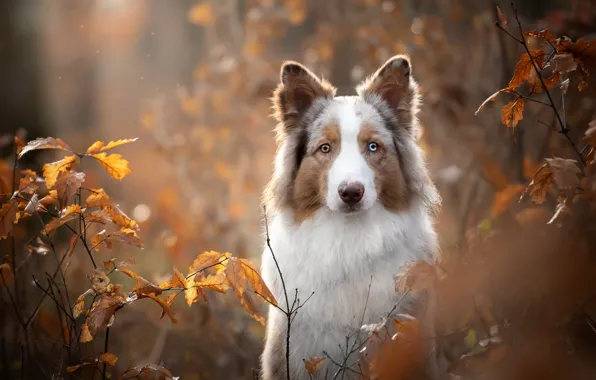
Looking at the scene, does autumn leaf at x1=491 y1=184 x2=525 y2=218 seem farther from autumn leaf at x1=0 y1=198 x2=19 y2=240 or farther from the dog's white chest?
autumn leaf at x1=0 y1=198 x2=19 y2=240

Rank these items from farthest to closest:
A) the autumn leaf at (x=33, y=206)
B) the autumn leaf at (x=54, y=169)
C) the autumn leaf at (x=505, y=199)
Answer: the autumn leaf at (x=505, y=199)
the autumn leaf at (x=54, y=169)
the autumn leaf at (x=33, y=206)

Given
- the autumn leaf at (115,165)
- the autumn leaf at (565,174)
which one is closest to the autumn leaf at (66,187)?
the autumn leaf at (115,165)

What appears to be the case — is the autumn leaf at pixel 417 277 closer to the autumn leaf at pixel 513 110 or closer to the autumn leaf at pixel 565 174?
the autumn leaf at pixel 565 174

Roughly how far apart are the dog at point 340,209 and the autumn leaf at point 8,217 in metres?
1.47

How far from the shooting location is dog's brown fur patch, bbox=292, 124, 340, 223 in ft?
12.5

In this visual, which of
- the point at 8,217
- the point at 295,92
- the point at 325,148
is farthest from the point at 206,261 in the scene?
the point at 295,92

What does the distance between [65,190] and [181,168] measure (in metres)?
5.32

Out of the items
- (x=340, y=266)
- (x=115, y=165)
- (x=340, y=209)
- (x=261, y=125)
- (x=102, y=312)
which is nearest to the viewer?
(x=102, y=312)

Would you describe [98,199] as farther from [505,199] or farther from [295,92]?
[505,199]

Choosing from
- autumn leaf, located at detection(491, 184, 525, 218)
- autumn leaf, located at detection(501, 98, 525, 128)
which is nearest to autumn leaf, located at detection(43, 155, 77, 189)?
autumn leaf, located at detection(501, 98, 525, 128)

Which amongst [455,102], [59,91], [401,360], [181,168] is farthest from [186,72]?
[401,360]

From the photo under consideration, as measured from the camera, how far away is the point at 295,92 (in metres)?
4.09

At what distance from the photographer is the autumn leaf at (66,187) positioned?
292 centimetres

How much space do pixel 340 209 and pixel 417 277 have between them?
2.90ft
